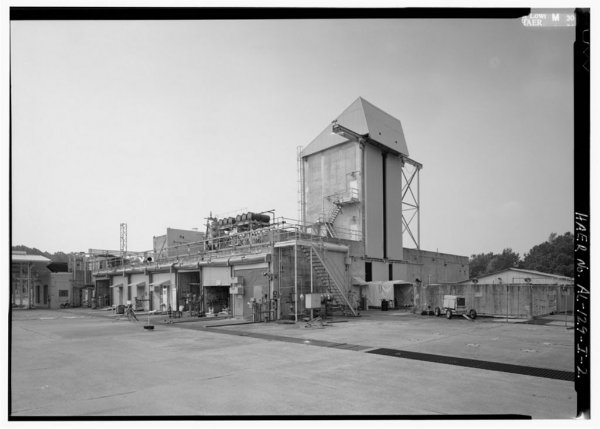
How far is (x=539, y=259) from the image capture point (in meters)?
73.0

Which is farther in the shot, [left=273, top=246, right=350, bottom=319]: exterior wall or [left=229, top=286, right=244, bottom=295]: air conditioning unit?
[left=229, top=286, right=244, bottom=295]: air conditioning unit

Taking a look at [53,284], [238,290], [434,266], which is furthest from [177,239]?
[434,266]

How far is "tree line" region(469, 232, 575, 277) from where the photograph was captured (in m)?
50.7

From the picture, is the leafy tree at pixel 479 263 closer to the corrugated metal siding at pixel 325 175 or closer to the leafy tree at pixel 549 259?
the leafy tree at pixel 549 259

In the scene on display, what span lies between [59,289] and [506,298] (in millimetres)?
52803

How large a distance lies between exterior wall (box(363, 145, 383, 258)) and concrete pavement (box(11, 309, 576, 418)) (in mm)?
20692

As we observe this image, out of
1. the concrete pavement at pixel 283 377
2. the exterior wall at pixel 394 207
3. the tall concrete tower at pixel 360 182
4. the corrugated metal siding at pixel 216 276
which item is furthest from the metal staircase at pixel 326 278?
the exterior wall at pixel 394 207

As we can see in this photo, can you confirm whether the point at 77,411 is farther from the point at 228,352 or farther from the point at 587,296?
the point at 587,296

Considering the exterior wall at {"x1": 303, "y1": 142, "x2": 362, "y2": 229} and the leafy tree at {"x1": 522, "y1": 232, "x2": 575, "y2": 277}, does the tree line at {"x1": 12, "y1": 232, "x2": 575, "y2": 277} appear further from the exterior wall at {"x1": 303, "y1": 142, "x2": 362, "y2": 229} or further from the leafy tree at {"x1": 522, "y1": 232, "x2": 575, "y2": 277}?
the exterior wall at {"x1": 303, "y1": 142, "x2": 362, "y2": 229}

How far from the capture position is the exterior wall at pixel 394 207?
42.3 m

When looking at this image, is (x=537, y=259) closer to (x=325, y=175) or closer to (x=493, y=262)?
(x=493, y=262)

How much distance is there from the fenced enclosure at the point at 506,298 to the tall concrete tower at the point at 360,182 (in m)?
9.84

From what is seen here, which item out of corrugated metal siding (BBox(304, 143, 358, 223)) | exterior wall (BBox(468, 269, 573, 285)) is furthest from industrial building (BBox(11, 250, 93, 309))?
exterior wall (BBox(468, 269, 573, 285))

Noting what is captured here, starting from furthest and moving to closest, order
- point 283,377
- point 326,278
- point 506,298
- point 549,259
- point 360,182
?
point 549,259 → point 360,182 → point 326,278 → point 506,298 → point 283,377
